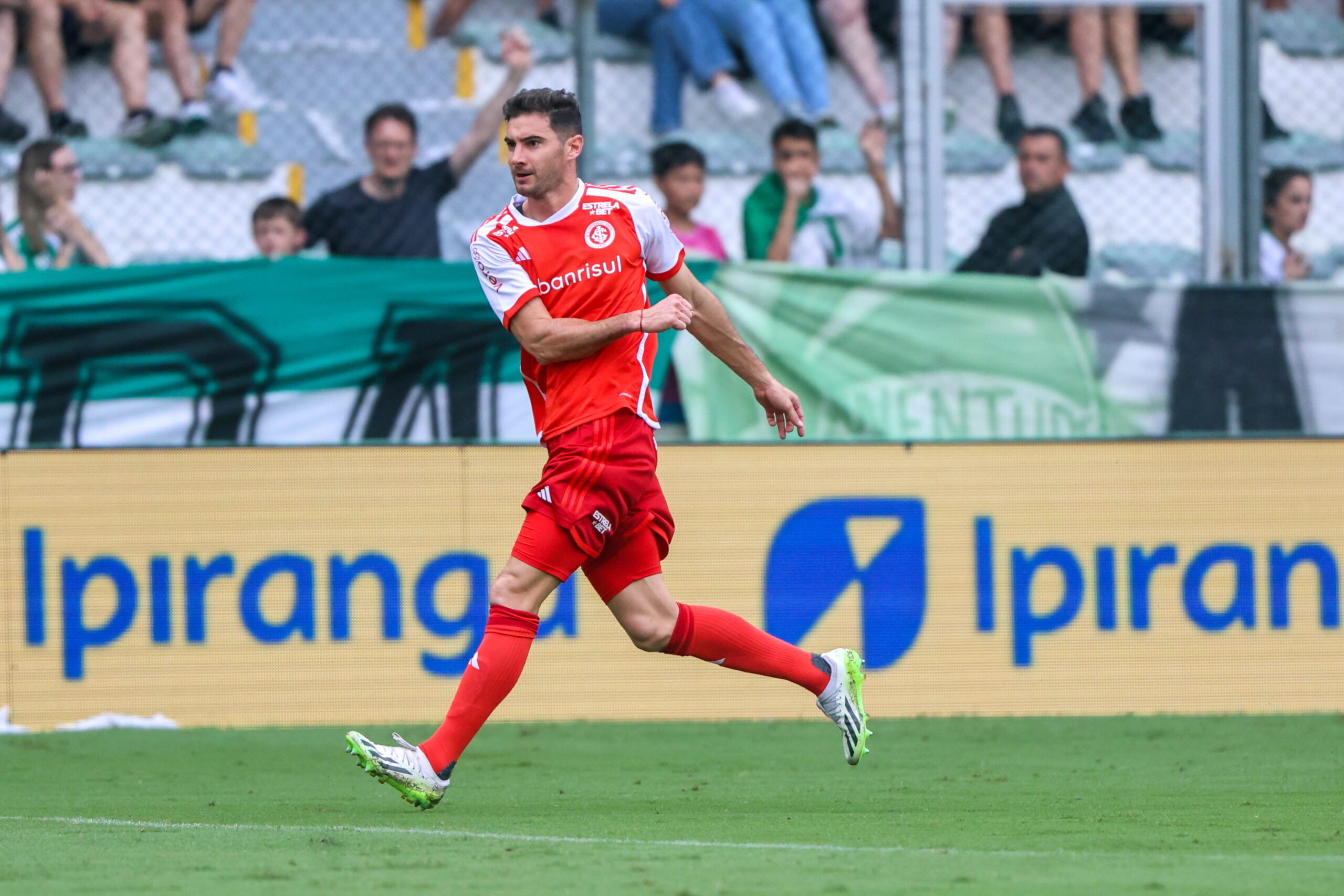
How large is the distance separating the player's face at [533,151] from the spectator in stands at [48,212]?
4.26m

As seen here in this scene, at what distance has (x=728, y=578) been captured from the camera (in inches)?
312

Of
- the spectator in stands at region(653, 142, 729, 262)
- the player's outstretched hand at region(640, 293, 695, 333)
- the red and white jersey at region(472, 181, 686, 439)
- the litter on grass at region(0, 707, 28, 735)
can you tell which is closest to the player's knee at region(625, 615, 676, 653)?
the red and white jersey at region(472, 181, 686, 439)

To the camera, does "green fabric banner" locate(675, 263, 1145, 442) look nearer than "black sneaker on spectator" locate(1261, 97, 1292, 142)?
Yes

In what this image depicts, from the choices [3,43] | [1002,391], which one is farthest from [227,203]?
[1002,391]

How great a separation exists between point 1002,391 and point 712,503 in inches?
59.7

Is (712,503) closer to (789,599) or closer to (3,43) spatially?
(789,599)

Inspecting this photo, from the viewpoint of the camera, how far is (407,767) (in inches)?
192

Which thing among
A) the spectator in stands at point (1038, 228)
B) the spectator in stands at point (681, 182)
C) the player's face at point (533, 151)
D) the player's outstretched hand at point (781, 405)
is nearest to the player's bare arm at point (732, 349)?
the player's outstretched hand at point (781, 405)

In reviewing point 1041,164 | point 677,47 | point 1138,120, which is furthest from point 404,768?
point 1138,120

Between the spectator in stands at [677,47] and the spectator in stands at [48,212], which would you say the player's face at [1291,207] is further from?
the spectator in stands at [48,212]

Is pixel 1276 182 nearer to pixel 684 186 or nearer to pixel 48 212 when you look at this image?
pixel 684 186

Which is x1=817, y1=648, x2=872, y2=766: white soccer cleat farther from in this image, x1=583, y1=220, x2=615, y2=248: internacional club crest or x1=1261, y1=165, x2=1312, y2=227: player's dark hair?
x1=1261, y1=165, x2=1312, y2=227: player's dark hair

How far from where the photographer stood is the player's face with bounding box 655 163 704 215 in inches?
347

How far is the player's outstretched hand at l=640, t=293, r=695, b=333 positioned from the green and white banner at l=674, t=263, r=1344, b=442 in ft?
10.8
